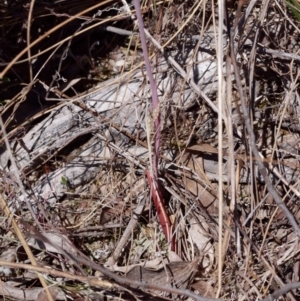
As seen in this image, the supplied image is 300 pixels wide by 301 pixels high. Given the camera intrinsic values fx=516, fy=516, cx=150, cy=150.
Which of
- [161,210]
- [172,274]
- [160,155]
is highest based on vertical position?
[160,155]

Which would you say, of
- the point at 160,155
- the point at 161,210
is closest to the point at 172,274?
the point at 161,210

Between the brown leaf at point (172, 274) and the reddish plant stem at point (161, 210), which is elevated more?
the reddish plant stem at point (161, 210)

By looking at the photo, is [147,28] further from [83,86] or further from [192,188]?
[192,188]

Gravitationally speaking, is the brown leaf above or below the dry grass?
below

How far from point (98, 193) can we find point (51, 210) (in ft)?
0.52

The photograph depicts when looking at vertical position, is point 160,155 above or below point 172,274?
above

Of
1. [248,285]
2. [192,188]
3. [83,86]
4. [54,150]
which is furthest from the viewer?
[83,86]

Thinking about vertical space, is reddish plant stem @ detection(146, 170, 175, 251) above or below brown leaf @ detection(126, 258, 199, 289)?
above

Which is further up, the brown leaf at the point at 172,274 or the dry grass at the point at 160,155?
the dry grass at the point at 160,155

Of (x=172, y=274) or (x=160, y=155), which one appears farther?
(x=160, y=155)

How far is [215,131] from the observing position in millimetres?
1671

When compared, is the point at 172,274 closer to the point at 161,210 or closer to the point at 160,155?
the point at 161,210

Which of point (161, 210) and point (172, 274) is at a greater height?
point (161, 210)

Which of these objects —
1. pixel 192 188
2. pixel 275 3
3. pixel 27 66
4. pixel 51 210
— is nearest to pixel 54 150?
pixel 51 210
